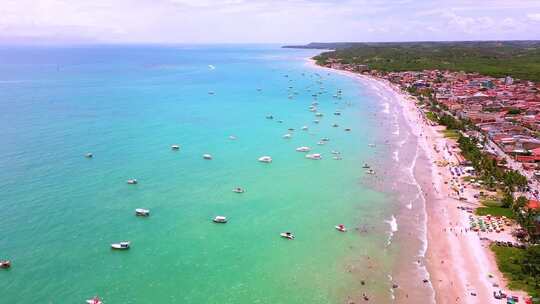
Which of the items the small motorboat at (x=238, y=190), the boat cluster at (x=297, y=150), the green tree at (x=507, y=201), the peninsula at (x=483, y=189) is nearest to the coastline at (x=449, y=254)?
the peninsula at (x=483, y=189)

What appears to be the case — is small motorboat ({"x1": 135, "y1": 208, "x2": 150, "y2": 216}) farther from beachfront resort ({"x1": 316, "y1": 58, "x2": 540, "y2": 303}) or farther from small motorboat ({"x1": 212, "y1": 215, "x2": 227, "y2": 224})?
beachfront resort ({"x1": 316, "y1": 58, "x2": 540, "y2": 303})

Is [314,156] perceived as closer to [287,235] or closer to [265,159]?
[265,159]

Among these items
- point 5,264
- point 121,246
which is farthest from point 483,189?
point 5,264

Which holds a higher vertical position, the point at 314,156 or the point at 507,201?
the point at 507,201

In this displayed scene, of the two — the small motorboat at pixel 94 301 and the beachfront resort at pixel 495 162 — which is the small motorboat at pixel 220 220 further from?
the beachfront resort at pixel 495 162

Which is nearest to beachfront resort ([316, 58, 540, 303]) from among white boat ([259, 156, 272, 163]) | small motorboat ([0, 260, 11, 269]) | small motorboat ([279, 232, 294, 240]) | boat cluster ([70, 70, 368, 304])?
boat cluster ([70, 70, 368, 304])

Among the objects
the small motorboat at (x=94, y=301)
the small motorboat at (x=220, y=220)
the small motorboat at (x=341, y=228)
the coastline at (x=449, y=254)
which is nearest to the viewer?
the small motorboat at (x=94, y=301)

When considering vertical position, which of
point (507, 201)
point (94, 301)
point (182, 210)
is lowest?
point (94, 301)

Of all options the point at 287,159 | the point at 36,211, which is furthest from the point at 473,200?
the point at 36,211

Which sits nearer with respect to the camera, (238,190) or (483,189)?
(238,190)

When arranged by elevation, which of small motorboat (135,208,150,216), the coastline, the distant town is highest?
the distant town
